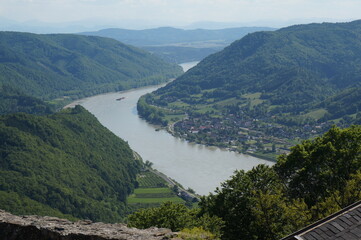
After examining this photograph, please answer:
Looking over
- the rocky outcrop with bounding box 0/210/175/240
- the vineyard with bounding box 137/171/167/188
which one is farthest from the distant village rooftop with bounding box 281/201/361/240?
the vineyard with bounding box 137/171/167/188

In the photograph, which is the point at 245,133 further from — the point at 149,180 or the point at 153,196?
the point at 153,196

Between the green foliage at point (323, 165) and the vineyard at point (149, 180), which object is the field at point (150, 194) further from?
the green foliage at point (323, 165)

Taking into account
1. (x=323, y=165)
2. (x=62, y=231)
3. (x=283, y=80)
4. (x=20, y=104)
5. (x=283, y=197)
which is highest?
(x=62, y=231)

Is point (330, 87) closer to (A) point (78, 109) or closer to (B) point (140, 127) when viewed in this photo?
(B) point (140, 127)

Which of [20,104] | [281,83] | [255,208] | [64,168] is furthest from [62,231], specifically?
[281,83]

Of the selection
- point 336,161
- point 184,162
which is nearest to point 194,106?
point 184,162

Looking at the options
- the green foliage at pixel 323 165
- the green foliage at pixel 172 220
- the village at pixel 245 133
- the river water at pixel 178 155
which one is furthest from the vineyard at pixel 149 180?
the green foliage at pixel 172 220
